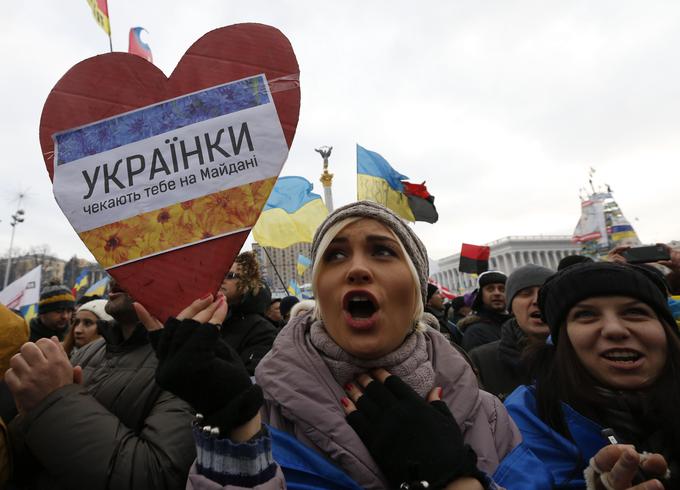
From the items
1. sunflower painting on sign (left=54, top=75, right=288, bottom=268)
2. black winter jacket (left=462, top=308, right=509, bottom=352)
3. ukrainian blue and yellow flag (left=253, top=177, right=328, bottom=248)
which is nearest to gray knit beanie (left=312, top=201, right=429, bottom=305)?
sunflower painting on sign (left=54, top=75, right=288, bottom=268)

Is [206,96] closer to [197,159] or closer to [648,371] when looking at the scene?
[197,159]

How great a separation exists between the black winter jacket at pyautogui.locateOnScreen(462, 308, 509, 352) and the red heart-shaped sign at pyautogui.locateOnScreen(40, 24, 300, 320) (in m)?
3.51

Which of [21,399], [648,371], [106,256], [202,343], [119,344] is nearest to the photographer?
[202,343]

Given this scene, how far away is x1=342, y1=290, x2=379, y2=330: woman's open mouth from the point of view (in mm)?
1409

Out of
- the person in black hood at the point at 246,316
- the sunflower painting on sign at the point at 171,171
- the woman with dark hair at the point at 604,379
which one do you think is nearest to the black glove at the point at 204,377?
the sunflower painting on sign at the point at 171,171

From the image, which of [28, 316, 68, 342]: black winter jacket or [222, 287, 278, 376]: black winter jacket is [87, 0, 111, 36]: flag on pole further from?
[28, 316, 68, 342]: black winter jacket

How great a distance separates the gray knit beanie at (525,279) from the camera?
135 inches

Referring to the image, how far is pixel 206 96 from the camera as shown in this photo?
4.57ft

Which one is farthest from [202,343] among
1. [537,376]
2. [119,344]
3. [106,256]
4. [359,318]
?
[537,376]

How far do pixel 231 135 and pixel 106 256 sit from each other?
0.55m

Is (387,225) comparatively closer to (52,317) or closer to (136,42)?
(136,42)

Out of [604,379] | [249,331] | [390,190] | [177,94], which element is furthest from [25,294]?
[604,379]

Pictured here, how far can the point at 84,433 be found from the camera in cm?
138

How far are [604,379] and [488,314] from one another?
3.05 m
